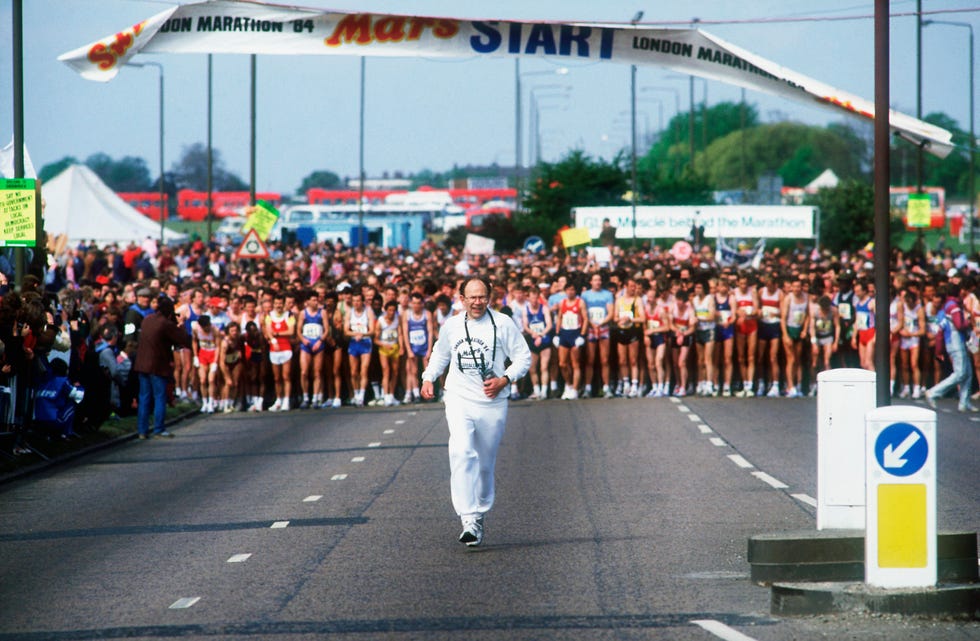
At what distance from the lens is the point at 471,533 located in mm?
10875

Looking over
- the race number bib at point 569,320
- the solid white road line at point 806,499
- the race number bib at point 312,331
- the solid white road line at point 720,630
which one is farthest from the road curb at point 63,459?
the solid white road line at point 720,630

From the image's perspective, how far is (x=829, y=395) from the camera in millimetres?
9844

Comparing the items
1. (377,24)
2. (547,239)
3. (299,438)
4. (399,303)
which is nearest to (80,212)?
(547,239)

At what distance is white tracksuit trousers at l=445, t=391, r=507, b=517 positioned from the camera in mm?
11047

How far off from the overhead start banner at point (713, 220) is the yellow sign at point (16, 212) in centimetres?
4139

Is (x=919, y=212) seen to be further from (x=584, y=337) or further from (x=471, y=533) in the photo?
(x=471, y=533)

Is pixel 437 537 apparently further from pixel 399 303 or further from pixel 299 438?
pixel 399 303

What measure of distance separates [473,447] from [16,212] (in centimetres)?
966

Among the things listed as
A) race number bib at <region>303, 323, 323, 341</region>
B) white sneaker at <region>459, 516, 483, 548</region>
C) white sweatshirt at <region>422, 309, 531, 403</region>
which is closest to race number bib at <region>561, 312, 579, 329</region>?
race number bib at <region>303, 323, 323, 341</region>

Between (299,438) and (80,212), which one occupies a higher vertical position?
(80,212)

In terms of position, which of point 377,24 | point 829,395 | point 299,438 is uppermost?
point 377,24

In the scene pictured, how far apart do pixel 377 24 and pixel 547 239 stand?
61.5 metres

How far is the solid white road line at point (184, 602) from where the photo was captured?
8863 mm

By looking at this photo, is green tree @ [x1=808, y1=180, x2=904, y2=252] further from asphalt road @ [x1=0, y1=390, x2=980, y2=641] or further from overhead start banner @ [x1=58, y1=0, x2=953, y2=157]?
overhead start banner @ [x1=58, y1=0, x2=953, y2=157]
